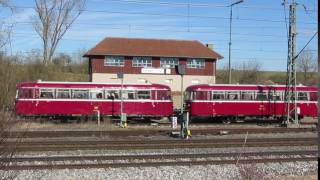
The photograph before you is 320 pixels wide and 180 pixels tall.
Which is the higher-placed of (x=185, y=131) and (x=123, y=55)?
(x=123, y=55)

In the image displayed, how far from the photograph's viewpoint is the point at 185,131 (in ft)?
76.4

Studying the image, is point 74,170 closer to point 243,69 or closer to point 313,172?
point 313,172

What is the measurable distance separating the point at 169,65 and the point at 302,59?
86.3 feet

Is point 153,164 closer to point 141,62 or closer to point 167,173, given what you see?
point 167,173

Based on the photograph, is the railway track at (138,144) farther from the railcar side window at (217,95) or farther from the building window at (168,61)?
the building window at (168,61)

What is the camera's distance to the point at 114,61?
68.1 metres

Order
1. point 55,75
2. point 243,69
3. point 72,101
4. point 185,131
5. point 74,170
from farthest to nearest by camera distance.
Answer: point 243,69 → point 55,75 → point 72,101 → point 185,131 → point 74,170

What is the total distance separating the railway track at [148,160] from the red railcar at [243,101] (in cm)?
1849

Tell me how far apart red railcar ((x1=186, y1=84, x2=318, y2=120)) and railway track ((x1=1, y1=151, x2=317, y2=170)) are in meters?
18.5

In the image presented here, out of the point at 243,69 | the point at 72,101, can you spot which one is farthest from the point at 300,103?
the point at 243,69

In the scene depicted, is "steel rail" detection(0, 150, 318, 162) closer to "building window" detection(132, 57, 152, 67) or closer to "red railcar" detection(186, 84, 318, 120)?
"red railcar" detection(186, 84, 318, 120)

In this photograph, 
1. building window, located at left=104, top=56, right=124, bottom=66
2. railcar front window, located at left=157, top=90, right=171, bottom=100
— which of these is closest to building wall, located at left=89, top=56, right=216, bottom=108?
building window, located at left=104, top=56, right=124, bottom=66

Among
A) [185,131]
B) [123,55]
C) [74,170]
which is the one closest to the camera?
[74,170]

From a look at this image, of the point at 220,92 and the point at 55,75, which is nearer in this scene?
the point at 220,92
